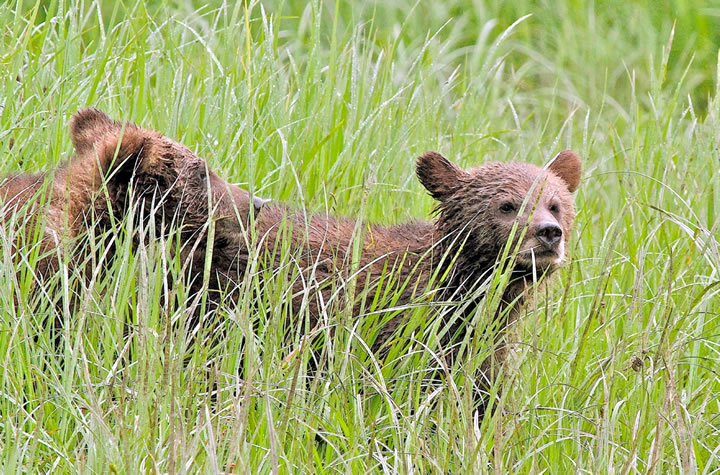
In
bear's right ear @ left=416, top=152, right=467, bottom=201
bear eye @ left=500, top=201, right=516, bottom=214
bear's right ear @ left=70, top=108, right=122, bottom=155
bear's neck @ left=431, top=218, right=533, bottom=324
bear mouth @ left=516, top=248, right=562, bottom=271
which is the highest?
bear's right ear @ left=70, top=108, right=122, bottom=155

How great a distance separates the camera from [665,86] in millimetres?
9570

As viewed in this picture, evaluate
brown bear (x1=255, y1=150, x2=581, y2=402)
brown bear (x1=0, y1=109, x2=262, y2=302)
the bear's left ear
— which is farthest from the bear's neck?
brown bear (x1=0, y1=109, x2=262, y2=302)

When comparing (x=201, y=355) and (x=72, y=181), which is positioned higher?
(x=72, y=181)

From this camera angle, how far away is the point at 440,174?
5.11 m

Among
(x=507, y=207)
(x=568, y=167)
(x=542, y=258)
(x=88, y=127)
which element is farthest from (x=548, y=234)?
(x=88, y=127)

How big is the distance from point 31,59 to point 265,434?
2870mm

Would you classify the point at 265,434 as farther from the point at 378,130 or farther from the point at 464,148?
the point at 464,148

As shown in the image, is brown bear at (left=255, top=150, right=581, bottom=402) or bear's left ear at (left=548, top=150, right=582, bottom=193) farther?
bear's left ear at (left=548, top=150, right=582, bottom=193)

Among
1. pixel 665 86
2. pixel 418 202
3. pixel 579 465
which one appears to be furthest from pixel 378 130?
pixel 665 86

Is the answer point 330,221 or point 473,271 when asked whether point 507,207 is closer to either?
point 473,271

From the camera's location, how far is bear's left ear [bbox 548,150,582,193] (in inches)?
211

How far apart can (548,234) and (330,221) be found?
1131 mm

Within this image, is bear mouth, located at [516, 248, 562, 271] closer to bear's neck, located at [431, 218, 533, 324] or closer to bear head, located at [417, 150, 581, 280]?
bear head, located at [417, 150, 581, 280]

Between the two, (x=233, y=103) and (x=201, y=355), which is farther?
(x=233, y=103)
